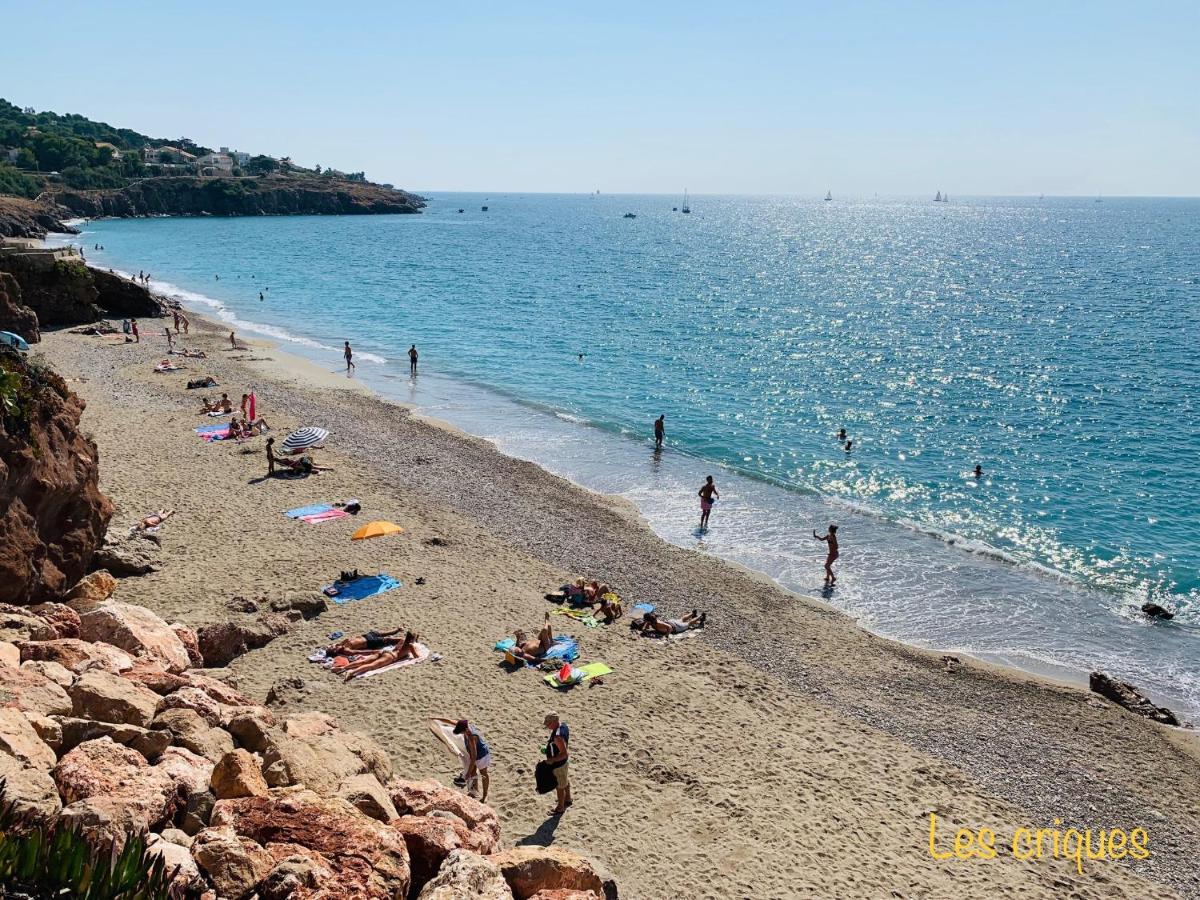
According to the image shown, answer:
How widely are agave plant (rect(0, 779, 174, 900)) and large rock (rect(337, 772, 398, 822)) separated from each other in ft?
9.38

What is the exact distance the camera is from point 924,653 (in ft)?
59.0

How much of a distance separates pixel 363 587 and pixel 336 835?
1064 centimetres

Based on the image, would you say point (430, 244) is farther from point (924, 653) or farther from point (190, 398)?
point (924, 653)

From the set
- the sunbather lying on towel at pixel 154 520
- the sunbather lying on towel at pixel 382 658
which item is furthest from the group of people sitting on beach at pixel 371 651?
the sunbather lying on towel at pixel 154 520

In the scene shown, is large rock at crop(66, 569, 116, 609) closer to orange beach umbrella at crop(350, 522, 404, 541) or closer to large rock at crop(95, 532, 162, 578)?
large rock at crop(95, 532, 162, 578)

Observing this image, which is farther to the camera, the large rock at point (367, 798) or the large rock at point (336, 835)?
the large rock at point (367, 798)

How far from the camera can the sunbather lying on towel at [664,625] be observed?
17312 millimetres

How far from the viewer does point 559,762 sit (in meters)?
11.1

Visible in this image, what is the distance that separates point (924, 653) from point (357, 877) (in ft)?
46.3

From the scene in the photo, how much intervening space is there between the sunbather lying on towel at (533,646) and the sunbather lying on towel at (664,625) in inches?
89.2

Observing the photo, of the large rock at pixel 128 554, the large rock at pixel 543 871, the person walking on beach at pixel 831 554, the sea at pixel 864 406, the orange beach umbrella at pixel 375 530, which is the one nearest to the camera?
the large rock at pixel 543 871

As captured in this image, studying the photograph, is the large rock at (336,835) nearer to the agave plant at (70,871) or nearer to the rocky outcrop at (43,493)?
the agave plant at (70,871)

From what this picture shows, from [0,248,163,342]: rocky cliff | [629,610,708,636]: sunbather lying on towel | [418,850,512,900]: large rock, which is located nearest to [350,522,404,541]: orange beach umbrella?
[629,610,708,636]: sunbather lying on towel

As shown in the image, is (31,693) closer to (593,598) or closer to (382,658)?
(382,658)
